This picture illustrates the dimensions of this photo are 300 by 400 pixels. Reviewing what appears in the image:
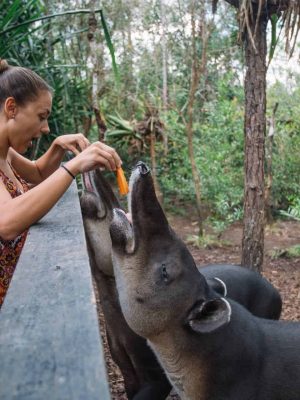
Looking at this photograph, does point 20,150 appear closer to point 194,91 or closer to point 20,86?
point 20,86

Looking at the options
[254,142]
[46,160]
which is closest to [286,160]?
[254,142]

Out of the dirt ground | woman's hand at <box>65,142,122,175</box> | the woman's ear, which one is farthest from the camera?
the dirt ground

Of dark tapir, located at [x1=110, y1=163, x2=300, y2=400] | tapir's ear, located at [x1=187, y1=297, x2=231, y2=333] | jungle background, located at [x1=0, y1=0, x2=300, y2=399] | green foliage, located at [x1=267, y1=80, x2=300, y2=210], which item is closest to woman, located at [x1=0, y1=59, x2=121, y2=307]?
dark tapir, located at [x1=110, y1=163, x2=300, y2=400]

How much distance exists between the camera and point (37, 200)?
7.21 feet

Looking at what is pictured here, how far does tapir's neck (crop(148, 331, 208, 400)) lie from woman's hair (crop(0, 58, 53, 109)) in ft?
4.26

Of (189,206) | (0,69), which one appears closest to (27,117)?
(0,69)

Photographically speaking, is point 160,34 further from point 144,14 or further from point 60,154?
point 60,154

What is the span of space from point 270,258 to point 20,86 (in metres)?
6.96

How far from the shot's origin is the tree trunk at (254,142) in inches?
214

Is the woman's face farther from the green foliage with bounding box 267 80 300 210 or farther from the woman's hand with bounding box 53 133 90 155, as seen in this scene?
the green foliage with bounding box 267 80 300 210

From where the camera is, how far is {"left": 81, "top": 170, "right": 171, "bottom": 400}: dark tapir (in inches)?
119

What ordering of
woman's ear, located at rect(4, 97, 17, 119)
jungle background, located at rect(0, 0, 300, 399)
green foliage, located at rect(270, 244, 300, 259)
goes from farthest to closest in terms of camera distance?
green foliage, located at rect(270, 244, 300, 259)
jungle background, located at rect(0, 0, 300, 399)
woman's ear, located at rect(4, 97, 17, 119)

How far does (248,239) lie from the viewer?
234 inches

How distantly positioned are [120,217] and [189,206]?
1105cm
